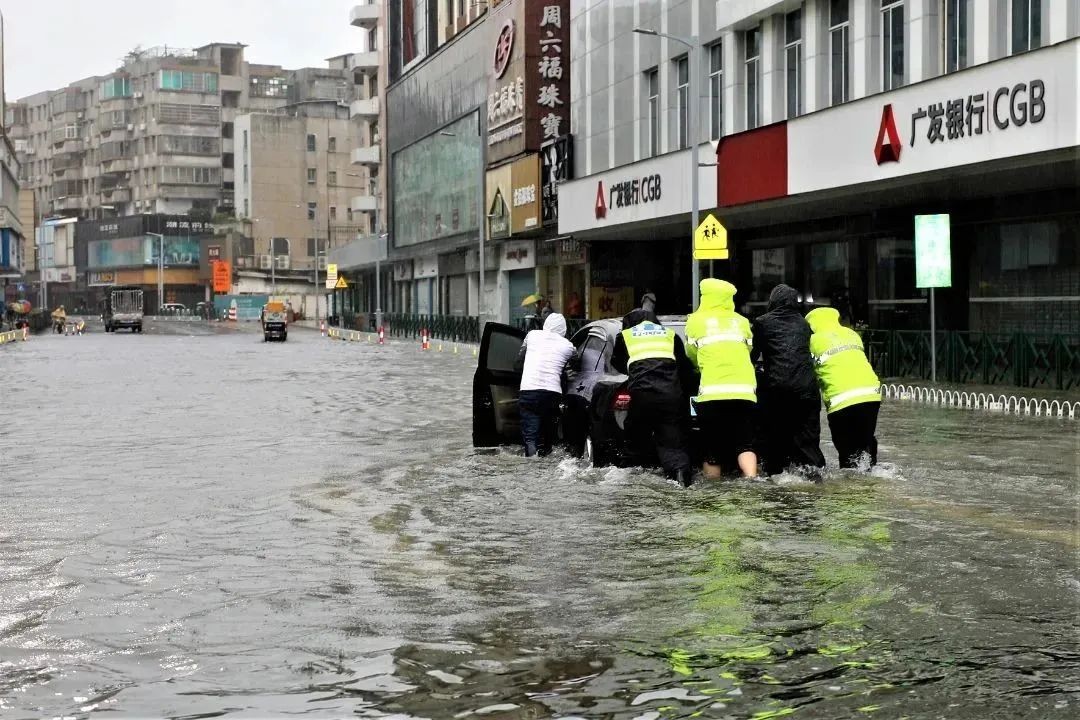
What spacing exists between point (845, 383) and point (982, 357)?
1503 centimetres

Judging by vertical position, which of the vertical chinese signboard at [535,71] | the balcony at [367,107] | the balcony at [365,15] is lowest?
the vertical chinese signboard at [535,71]

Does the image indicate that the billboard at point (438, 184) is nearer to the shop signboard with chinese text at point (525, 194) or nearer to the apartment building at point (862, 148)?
the shop signboard with chinese text at point (525, 194)

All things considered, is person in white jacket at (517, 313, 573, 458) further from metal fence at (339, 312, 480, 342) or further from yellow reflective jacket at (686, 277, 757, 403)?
metal fence at (339, 312, 480, 342)

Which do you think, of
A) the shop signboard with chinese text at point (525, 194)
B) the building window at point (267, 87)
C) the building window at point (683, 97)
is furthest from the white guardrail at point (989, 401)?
the building window at point (267, 87)

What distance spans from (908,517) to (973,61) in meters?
19.0

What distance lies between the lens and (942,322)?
105 ft

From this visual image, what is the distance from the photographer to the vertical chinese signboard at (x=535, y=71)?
2232 inches

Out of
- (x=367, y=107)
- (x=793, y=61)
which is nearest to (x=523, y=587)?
(x=793, y=61)

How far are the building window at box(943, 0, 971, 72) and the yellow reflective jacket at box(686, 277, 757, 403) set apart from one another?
55.4 ft

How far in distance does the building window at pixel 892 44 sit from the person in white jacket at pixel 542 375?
58.2 feet

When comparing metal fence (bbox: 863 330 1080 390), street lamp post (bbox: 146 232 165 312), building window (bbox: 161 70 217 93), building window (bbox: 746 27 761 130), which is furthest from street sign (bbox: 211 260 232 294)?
Answer: metal fence (bbox: 863 330 1080 390)

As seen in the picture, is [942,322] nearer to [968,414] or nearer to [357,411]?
[968,414]

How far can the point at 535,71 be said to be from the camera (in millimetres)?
57719

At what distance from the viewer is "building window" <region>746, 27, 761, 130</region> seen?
123ft
